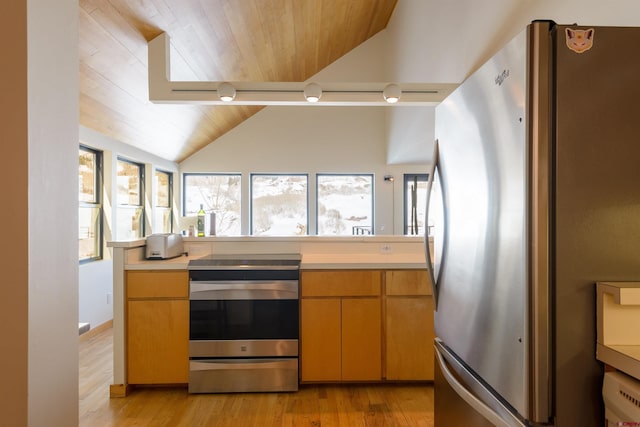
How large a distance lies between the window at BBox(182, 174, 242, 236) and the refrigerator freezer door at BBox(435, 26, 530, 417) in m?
5.48

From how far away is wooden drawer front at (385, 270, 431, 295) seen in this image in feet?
8.19

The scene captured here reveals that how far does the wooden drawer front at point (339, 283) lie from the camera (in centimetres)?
247

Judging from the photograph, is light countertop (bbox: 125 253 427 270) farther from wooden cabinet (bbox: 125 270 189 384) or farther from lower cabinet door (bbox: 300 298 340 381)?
lower cabinet door (bbox: 300 298 340 381)

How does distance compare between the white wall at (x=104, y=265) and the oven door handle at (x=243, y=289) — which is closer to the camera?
the oven door handle at (x=243, y=289)

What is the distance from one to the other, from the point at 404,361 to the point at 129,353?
1.86m

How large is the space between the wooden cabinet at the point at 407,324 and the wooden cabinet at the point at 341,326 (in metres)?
0.07

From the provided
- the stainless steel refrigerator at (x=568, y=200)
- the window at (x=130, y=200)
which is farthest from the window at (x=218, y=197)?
the stainless steel refrigerator at (x=568, y=200)

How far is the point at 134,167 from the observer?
4961mm

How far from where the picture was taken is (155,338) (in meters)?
2.42

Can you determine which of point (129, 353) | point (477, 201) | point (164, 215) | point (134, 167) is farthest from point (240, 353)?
point (164, 215)

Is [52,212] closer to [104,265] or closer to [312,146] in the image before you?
[104,265]

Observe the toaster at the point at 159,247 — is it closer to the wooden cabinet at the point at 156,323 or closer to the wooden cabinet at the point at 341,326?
the wooden cabinet at the point at 156,323

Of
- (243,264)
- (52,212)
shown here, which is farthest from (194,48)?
(52,212)

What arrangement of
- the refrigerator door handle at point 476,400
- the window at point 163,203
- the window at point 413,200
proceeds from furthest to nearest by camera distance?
the window at point 413,200 < the window at point 163,203 < the refrigerator door handle at point 476,400
